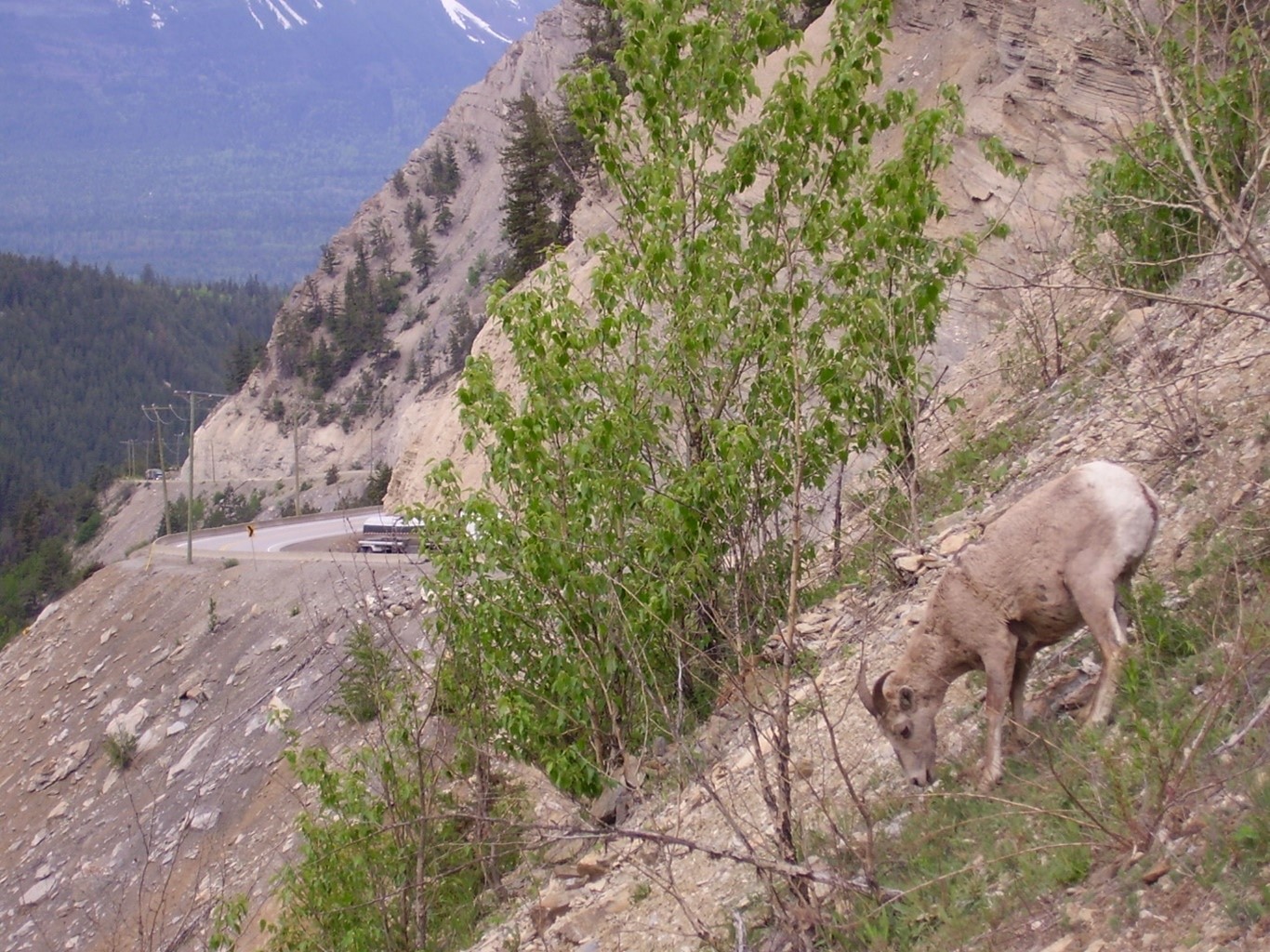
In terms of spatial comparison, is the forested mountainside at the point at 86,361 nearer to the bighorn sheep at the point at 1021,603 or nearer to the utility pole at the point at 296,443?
the utility pole at the point at 296,443

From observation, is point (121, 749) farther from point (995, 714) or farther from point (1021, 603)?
point (1021, 603)

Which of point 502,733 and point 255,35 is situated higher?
point 255,35

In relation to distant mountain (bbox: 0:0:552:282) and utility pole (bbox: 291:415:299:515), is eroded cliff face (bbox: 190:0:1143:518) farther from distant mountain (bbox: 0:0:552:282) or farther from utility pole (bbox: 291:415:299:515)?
distant mountain (bbox: 0:0:552:282)

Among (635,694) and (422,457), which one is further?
(422,457)

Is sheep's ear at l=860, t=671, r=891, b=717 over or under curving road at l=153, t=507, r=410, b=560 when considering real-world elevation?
over

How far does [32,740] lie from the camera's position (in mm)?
27531

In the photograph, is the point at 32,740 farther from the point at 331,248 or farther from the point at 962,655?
the point at 331,248

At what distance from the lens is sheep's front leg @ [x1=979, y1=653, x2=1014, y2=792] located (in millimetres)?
5340

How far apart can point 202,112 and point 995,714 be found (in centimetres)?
20176

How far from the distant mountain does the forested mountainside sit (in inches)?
885

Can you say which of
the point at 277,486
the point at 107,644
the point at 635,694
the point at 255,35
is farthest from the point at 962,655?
the point at 255,35

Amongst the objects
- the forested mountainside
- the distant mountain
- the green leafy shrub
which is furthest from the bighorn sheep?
the distant mountain

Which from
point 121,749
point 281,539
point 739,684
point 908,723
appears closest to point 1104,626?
point 908,723

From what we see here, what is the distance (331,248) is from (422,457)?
42.7m
